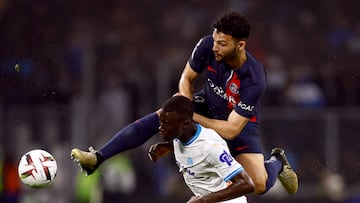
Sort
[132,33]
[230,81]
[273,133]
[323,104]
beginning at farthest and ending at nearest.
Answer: [132,33] → [323,104] → [273,133] → [230,81]

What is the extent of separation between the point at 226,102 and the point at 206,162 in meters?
1.34

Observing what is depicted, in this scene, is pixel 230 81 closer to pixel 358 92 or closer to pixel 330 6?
pixel 358 92

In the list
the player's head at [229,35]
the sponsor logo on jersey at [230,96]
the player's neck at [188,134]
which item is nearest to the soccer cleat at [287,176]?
the sponsor logo on jersey at [230,96]

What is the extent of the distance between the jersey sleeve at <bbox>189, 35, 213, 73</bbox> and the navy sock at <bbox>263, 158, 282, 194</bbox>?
1189 millimetres

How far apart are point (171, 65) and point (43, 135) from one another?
2.09 meters

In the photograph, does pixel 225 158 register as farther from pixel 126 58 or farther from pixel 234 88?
pixel 126 58

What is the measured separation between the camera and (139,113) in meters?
15.4

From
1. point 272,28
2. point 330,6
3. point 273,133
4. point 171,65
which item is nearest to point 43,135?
point 171,65

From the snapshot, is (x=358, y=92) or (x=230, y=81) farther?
(x=358, y=92)

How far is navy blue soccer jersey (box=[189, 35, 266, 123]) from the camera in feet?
32.8

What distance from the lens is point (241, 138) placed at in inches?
410

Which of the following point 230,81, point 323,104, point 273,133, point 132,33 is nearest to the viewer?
point 230,81

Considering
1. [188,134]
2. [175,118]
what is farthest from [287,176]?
[175,118]

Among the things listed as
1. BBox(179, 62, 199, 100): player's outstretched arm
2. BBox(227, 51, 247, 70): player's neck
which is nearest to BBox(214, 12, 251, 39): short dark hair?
BBox(227, 51, 247, 70): player's neck
